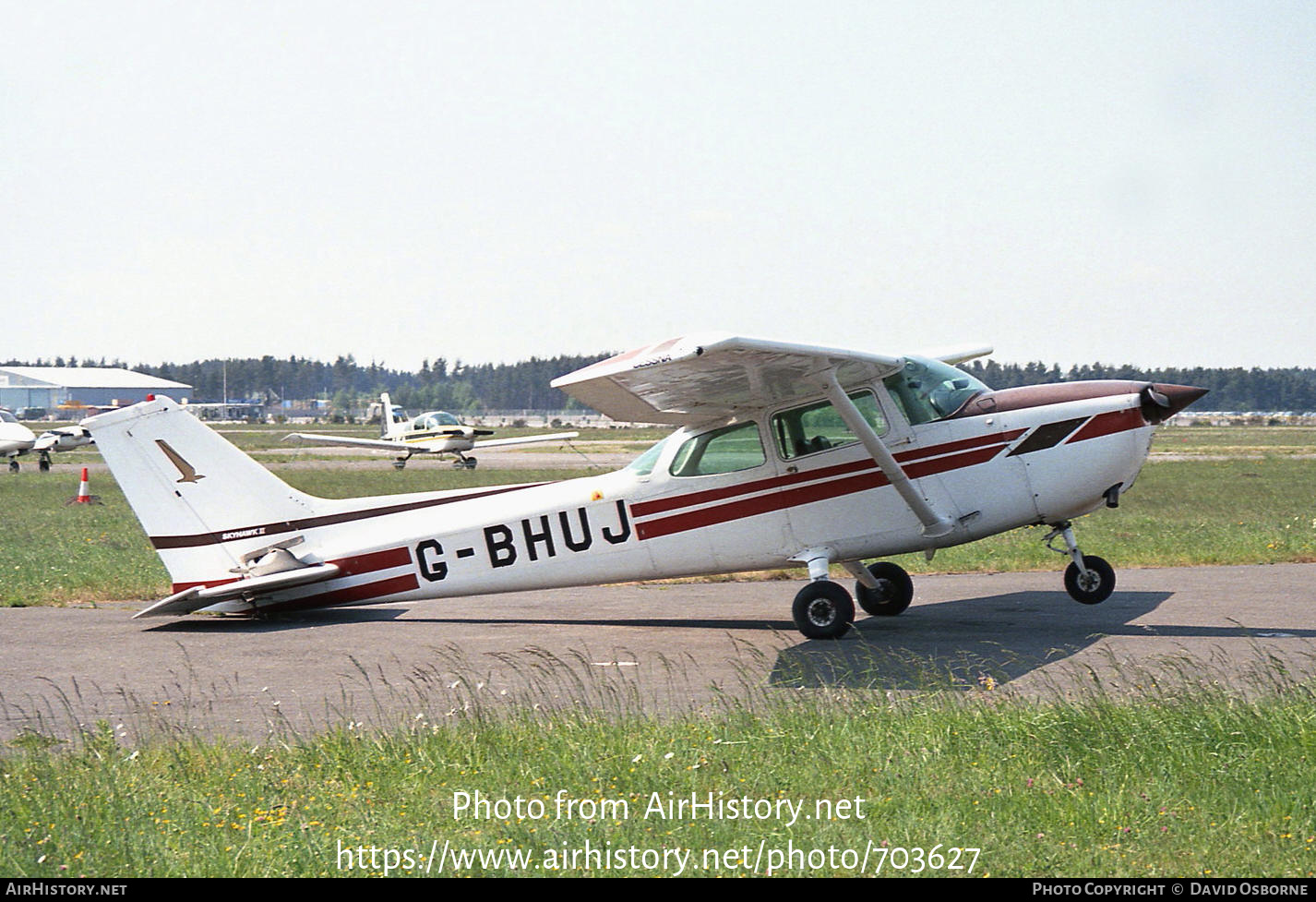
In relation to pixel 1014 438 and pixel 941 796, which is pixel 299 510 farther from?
pixel 941 796

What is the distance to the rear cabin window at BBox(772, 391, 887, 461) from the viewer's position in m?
11.5

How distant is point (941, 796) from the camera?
5.76 m

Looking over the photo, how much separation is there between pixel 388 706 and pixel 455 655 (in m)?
2.06

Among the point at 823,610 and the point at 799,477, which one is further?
the point at 799,477

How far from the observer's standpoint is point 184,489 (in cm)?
1253

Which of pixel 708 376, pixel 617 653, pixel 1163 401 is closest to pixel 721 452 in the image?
pixel 708 376

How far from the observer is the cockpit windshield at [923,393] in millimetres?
11539

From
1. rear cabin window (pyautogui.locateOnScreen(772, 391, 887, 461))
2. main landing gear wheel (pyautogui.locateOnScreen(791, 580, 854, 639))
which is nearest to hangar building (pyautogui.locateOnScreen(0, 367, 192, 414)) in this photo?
rear cabin window (pyautogui.locateOnScreen(772, 391, 887, 461))

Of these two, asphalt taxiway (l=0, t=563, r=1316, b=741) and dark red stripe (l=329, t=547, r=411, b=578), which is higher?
dark red stripe (l=329, t=547, r=411, b=578)

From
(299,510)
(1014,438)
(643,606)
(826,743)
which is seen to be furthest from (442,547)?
(826,743)

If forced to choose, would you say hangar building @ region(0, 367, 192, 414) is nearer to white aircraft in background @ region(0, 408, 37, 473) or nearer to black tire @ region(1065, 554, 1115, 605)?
white aircraft in background @ region(0, 408, 37, 473)

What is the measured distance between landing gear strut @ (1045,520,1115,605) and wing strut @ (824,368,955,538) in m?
1.40

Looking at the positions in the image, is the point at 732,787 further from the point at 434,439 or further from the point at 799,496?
the point at 434,439

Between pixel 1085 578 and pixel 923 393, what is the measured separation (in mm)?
2484
